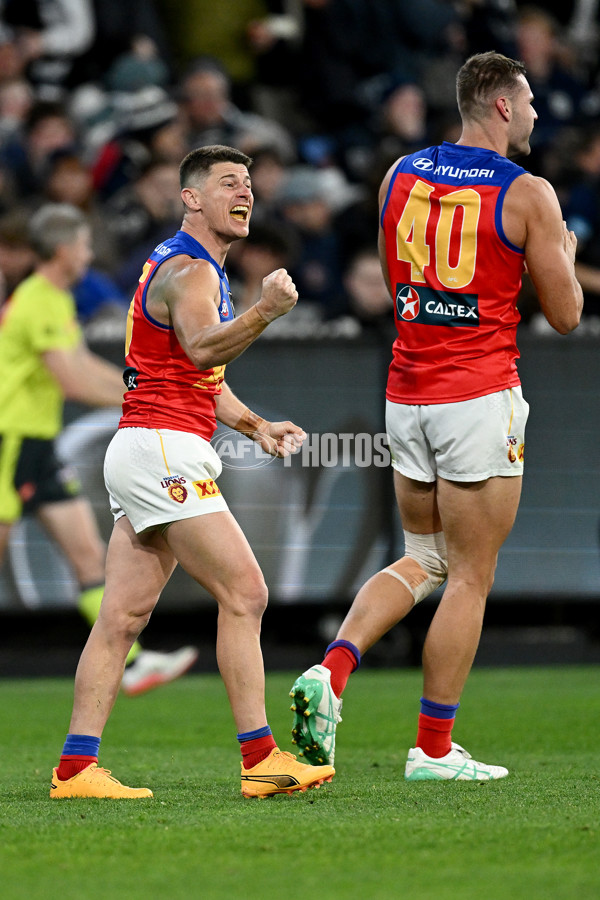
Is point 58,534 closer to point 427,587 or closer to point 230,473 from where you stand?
point 230,473

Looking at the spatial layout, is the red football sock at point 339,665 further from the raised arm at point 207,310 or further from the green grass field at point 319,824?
the raised arm at point 207,310

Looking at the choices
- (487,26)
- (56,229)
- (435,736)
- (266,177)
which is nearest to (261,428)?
(435,736)

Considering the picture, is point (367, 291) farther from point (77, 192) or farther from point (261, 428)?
point (261, 428)

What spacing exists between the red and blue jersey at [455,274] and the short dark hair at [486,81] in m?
0.16

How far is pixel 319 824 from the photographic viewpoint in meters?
4.21

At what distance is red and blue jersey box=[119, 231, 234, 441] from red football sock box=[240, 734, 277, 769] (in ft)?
3.46

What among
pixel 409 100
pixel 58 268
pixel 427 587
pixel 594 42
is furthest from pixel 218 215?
pixel 594 42

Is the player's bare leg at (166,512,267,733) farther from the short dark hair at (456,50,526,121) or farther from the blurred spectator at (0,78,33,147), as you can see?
the blurred spectator at (0,78,33,147)

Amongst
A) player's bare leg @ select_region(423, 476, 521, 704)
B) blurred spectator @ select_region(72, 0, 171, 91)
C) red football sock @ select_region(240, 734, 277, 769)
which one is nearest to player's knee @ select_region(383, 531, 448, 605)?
player's bare leg @ select_region(423, 476, 521, 704)

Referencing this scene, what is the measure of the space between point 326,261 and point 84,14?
4.30 metres

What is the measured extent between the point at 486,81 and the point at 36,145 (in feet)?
26.7

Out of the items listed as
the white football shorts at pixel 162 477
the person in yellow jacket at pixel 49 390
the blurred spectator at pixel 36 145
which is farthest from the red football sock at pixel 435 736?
the blurred spectator at pixel 36 145

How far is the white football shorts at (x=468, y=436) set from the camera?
17.0ft

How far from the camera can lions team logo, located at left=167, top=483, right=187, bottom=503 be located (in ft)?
15.7
